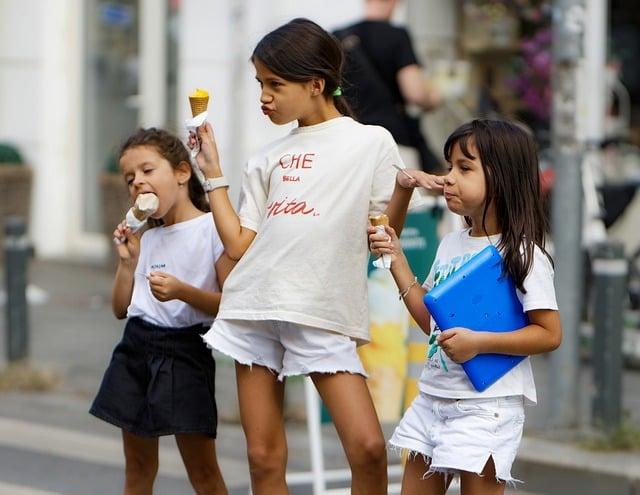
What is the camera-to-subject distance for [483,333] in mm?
3617

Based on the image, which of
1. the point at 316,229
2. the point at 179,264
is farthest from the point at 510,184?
the point at 179,264

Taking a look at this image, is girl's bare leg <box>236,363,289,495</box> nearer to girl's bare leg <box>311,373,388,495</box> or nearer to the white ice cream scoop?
girl's bare leg <box>311,373,388,495</box>

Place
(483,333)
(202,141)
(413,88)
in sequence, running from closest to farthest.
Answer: (483,333) < (202,141) < (413,88)

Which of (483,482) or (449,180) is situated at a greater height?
(449,180)

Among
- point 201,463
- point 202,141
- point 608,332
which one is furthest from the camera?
point 608,332

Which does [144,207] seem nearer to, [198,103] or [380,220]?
[198,103]

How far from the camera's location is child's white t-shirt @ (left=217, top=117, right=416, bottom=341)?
12.8 ft

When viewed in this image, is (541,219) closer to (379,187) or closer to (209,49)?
(379,187)

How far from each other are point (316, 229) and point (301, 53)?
1.60 ft

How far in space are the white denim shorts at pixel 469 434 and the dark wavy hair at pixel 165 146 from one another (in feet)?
3.61

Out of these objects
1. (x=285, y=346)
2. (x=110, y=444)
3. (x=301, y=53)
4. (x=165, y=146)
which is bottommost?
(x=110, y=444)

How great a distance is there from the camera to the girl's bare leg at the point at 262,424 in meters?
4.00

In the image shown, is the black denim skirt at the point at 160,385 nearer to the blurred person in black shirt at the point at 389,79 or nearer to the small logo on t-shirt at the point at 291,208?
the small logo on t-shirt at the point at 291,208

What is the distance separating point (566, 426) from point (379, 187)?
117 inches
